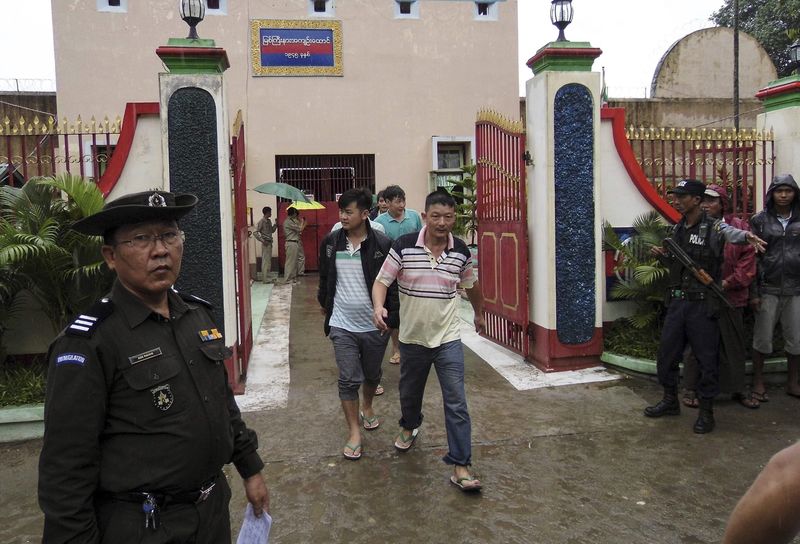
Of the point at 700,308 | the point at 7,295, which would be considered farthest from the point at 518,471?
the point at 7,295

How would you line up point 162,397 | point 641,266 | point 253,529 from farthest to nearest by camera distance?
point 641,266 < point 253,529 < point 162,397

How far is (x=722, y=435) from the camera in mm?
4578

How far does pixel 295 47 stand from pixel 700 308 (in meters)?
11.9

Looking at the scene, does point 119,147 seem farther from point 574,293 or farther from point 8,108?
point 8,108

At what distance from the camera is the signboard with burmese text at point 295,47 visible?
14.2 metres

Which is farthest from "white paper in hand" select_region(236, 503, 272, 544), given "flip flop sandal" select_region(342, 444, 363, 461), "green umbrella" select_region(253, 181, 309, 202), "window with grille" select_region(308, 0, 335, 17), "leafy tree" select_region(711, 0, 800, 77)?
"leafy tree" select_region(711, 0, 800, 77)

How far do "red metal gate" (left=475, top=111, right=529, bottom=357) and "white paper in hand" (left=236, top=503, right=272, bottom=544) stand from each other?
4590 millimetres

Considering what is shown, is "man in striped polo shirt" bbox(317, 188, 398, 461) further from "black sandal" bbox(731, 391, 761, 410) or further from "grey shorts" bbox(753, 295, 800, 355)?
"grey shorts" bbox(753, 295, 800, 355)

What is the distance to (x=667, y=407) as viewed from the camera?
16.2 ft

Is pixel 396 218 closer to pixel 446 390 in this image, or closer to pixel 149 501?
pixel 446 390

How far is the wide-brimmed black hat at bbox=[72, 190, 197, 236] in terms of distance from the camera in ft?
6.06

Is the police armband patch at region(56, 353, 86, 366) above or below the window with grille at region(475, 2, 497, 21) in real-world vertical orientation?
below

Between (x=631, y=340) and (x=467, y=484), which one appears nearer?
(x=467, y=484)

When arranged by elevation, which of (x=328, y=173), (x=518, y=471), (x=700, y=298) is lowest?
(x=518, y=471)
